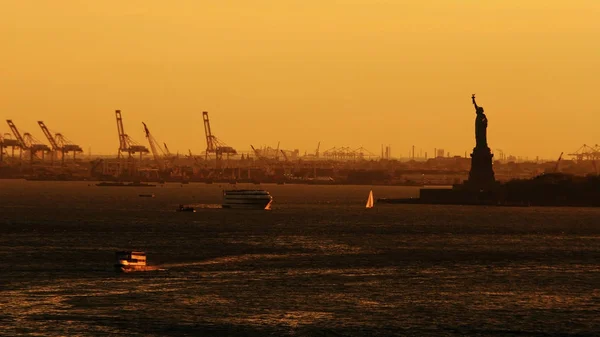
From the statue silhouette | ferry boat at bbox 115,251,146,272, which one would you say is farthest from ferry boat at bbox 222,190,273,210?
ferry boat at bbox 115,251,146,272

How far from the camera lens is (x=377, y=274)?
72.1m

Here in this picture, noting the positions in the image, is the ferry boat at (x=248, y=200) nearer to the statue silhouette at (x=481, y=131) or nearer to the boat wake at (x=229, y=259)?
the statue silhouette at (x=481, y=131)

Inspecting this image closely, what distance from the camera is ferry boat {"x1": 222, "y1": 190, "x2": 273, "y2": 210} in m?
176

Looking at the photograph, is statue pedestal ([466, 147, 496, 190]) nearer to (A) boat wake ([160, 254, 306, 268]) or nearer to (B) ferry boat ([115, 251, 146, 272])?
(A) boat wake ([160, 254, 306, 268])

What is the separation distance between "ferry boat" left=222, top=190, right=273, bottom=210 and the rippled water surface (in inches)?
1980

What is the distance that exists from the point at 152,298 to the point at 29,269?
16.0 meters

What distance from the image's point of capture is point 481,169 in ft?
568

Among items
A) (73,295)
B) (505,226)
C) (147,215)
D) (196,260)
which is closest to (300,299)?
(73,295)

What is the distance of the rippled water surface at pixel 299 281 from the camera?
2023 inches

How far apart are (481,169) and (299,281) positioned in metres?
109

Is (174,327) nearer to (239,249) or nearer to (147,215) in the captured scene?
(239,249)

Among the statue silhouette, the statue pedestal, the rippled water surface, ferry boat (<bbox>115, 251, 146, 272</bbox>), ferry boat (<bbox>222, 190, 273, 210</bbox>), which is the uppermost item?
the statue silhouette

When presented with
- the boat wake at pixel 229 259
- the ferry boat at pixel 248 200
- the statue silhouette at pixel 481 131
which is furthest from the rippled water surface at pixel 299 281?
the ferry boat at pixel 248 200

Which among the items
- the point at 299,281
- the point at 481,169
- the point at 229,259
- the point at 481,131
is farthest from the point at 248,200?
the point at 299,281
